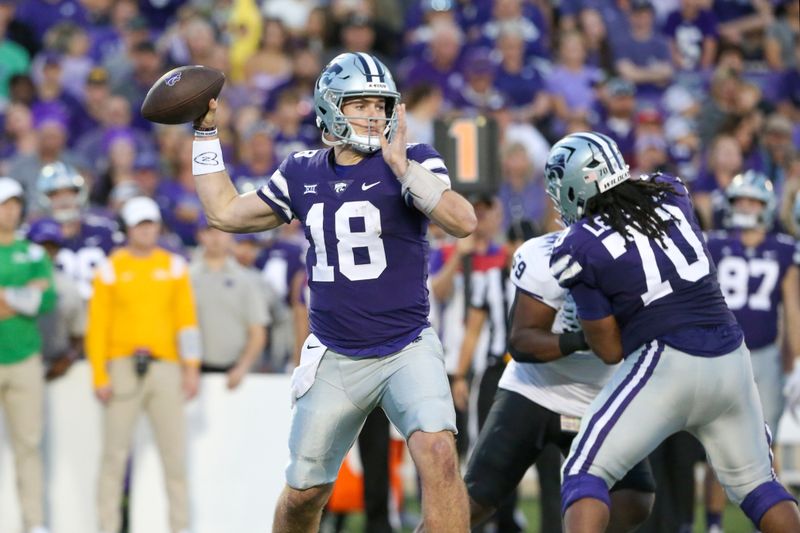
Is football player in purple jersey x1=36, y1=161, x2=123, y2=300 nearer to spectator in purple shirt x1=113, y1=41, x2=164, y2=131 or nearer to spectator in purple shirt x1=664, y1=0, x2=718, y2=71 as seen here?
spectator in purple shirt x1=113, y1=41, x2=164, y2=131

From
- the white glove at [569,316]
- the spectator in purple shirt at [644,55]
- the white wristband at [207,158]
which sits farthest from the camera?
the spectator in purple shirt at [644,55]

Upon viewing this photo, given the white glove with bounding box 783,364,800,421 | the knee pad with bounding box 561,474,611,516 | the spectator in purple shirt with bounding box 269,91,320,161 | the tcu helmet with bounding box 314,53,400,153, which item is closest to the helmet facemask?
the tcu helmet with bounding box 314,53,400,153

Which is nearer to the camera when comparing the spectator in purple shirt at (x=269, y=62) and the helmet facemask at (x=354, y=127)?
the helmet facemask at (x=354, y=127)

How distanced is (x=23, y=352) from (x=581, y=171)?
4.18 meters

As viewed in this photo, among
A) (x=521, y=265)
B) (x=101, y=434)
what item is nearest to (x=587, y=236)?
(x=521, y=265)

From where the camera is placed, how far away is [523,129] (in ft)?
38.7

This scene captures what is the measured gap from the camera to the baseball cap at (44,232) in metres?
8.92

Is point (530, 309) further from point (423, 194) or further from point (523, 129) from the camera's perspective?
point (523, 129)

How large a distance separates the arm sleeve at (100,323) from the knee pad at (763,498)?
433 centimetres

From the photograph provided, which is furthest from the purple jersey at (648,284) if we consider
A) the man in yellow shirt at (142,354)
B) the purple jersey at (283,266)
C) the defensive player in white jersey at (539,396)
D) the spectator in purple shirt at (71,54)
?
the spectator in purple shirt at (71,54)

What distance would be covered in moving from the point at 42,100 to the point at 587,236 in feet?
26.2

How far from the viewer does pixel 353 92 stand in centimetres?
540

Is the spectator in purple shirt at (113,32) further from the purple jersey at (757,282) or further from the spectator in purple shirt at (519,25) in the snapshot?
the purple jersey at (757,282)

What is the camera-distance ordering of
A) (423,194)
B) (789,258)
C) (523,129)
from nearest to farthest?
1. (423,194)
2. (789,258)
3. (523,129)
